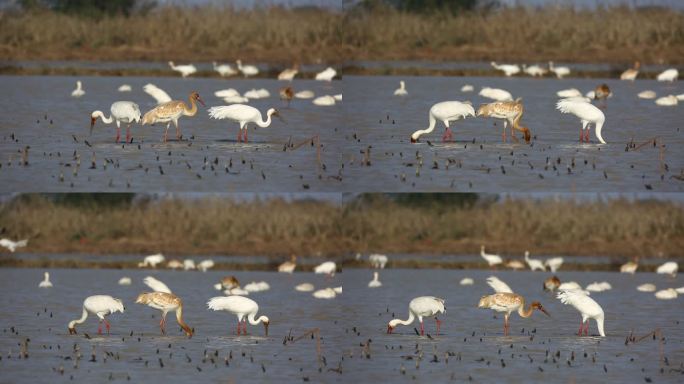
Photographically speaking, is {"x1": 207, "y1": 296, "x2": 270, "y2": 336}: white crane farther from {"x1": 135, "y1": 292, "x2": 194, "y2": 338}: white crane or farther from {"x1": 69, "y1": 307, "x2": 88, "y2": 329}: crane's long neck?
{"x1": 69, "y1": 307, "x2": 88, "y2": 329}: crane's long neck

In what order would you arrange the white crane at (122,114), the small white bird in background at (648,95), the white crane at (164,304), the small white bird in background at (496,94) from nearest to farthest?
1. the white crane at (164,304)
2. the white crane at (122,114)
3. the small white bird in background at (496,94)
4. the small white bird in background at (648,95)

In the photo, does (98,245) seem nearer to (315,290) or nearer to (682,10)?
(315,290)

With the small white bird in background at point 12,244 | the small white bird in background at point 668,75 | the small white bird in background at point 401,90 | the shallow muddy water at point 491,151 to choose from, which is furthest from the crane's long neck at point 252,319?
the small white bird in background at point 668,75

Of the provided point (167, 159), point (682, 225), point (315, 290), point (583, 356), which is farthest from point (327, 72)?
point (583, 356)

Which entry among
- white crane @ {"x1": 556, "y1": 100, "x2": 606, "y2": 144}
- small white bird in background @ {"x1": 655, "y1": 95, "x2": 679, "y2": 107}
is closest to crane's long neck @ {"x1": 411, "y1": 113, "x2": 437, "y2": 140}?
white crane @ {"x1": 556, "y1": 100, "x2": 606, "y2": 144}

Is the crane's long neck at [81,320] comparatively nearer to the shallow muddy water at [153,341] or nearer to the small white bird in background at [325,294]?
the shallow muddy water at [153,341]

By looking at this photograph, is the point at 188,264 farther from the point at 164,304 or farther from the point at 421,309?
the point at 421,309

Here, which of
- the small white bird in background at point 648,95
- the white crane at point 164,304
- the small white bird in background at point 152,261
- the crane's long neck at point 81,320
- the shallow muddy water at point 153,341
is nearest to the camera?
the shallow muddy water at point 153,341
